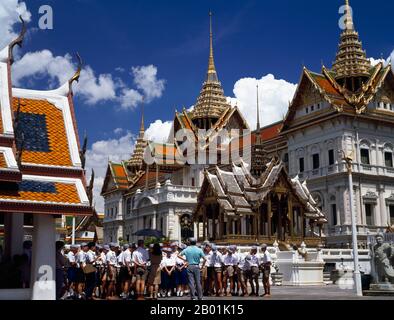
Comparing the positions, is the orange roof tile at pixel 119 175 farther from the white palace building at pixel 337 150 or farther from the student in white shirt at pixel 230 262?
the student in white shirt at pixel 230 262

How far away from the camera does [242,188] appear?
94.7 feet

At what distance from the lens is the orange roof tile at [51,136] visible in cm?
1127

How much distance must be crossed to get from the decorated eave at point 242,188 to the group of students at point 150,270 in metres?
11.0

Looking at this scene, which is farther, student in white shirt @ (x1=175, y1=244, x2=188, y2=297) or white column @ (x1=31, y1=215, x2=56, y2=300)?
student in white shirt @ (x1=175, y1=244, x2=188, y2=297)

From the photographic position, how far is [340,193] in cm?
4362

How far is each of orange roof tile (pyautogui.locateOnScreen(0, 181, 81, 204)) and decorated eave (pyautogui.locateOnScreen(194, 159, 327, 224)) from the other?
668 inches

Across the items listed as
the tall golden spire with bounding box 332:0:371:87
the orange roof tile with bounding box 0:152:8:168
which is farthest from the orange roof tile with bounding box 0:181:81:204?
the tall golden spire with bounding box 332:0:371:87

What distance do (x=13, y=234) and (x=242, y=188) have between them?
17281mm

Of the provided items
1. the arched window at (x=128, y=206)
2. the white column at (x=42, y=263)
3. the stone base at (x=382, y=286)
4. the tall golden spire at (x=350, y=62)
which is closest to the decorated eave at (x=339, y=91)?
the tall golden spire at (x=350, y=62)

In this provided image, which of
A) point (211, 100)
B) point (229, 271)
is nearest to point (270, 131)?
point (211, 100)

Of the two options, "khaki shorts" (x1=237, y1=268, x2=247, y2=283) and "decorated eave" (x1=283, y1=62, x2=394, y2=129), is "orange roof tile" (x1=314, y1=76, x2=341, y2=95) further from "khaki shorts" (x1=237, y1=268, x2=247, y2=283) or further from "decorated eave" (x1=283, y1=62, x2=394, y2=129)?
"khaki shorts" (x1=237, y1=268, x2=247, y2=283)

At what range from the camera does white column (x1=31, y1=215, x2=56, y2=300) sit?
10477mm

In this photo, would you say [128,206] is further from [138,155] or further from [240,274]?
[240,274]

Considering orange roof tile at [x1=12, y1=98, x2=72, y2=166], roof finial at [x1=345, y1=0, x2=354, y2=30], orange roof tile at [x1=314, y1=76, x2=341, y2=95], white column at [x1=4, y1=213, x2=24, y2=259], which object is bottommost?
white column at [x1=4, y1=213, x2=24, y2=259]
